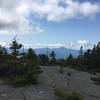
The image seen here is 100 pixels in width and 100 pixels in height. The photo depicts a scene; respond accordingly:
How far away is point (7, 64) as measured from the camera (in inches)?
1277

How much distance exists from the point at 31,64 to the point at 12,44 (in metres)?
23.0

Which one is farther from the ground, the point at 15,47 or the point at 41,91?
the point at 15,47

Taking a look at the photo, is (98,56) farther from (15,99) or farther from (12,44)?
(15,99)

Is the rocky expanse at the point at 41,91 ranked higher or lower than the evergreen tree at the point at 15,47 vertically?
lower

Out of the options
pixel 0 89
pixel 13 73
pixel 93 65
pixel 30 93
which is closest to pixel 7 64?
pixel 13 73

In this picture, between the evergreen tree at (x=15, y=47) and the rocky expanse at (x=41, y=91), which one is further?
the evergreen tree at (x=15, y=47)

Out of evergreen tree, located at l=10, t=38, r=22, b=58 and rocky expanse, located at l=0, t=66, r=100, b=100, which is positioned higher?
evergreen tree, located at l=10, t=38, r=22, b=58

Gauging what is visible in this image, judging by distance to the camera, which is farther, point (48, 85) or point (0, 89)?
point (48, 85)

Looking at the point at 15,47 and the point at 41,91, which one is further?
the point at 15,47

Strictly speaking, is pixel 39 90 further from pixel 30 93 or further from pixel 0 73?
pixel 0 73

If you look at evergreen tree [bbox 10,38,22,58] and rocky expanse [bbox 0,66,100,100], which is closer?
rocky expanse [bbox 0,66,100,100]

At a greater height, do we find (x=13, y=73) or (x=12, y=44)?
(x=12, y=44)

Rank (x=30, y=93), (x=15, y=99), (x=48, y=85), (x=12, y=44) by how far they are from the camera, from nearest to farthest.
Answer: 1. (x=15, y=99)
2. (x=30, y=93)
3. (x=48, y=85)
4. (x=12, y=44)

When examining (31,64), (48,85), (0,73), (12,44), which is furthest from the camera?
(12,44)
